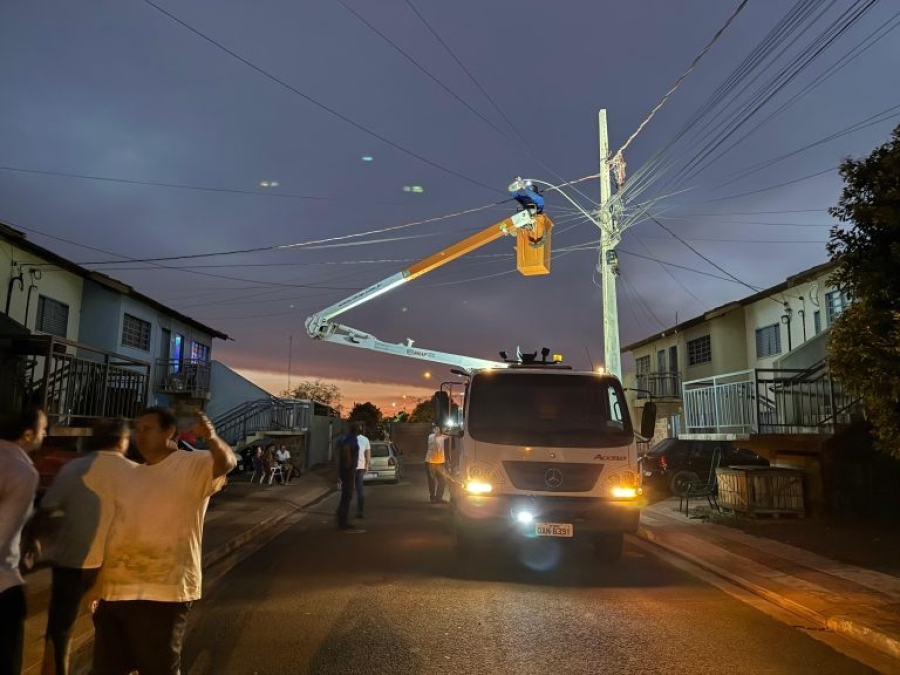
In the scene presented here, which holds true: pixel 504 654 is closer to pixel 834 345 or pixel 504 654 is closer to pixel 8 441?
pixel 8 441

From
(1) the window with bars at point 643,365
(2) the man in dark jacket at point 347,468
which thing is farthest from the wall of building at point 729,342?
(2) the man in dark jacket at point 347,468

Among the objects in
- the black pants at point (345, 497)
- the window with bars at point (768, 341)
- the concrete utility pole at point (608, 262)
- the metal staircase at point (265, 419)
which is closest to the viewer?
the black pants at point (345, 497)

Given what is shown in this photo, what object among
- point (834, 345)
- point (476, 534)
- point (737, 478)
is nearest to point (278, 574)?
point (476, 534)

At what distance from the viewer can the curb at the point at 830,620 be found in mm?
5762

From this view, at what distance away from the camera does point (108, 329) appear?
975 inches

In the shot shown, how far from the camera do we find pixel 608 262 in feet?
55.4

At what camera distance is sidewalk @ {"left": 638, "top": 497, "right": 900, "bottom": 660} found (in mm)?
6270

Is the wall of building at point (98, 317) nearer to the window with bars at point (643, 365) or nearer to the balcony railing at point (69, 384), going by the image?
the balcony railing at point (69, 384)

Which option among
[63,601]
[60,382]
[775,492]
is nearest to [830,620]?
[63,601]

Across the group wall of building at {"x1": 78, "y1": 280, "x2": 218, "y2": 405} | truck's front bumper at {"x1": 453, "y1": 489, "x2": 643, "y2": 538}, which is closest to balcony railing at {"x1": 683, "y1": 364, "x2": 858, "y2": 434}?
truck's front bumper at {"x1": 453, "y1": 489, "x2": 643, "y2": 538}

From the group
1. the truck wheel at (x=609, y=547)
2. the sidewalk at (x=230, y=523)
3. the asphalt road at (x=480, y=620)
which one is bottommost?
the asphalt road at (x=480, y=620)

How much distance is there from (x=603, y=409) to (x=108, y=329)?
68.2 ft

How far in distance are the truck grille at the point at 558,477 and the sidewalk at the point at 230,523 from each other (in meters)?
4.23

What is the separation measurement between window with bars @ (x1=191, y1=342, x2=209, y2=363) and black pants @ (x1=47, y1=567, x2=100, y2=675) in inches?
1166
